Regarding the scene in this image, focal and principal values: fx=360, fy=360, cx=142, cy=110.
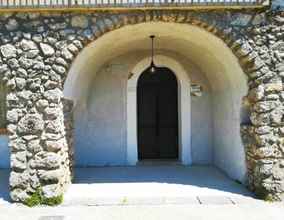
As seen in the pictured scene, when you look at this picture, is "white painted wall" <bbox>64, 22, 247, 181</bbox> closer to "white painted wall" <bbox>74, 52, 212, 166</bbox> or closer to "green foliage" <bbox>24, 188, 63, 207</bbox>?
"white painted wall" <bbox>74, 52, 212, 166</bbox>

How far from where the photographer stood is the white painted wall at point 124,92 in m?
6.88

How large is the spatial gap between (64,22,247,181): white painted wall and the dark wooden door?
0.72m

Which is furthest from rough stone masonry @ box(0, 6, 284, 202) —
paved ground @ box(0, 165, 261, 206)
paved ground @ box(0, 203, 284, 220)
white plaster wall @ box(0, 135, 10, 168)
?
white plaster wall @ box(0, 135, 10, 168)

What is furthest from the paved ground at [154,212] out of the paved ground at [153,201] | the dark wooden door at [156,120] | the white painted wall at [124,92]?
the dark wooden door at [156,120]

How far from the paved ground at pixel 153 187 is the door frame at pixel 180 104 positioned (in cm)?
64

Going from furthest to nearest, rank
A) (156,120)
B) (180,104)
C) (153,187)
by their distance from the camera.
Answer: (156,120), (180,104), (153,187)

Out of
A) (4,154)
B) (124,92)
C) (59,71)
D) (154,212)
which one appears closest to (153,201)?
(154,212)

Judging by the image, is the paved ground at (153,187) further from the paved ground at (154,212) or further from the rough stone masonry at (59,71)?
the rough stone masonry at (59,71)

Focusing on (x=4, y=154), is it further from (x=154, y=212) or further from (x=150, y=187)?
(x=154, y=212)

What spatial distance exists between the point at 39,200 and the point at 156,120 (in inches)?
177

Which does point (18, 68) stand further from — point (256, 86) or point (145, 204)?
point (256, 86)

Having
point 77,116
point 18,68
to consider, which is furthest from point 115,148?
point 18,68

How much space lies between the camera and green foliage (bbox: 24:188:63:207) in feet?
18.9

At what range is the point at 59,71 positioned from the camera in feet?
19.1
